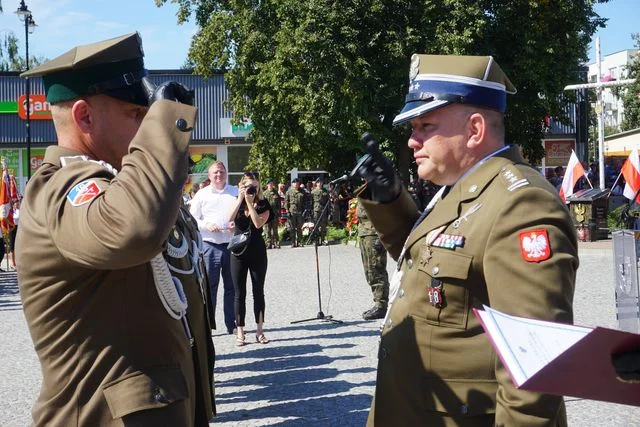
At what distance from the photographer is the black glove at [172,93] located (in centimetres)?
209

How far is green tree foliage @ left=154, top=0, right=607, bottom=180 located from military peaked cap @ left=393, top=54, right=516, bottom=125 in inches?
836

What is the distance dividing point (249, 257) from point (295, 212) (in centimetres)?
1513

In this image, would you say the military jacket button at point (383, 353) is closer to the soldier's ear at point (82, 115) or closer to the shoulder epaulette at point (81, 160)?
the shoulder epaulette at point (81, 160)

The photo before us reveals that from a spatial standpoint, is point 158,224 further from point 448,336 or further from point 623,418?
point 623,418

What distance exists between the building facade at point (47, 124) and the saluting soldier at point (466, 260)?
32.8 metres

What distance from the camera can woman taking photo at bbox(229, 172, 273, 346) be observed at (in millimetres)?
8805

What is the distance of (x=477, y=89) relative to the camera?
262cm

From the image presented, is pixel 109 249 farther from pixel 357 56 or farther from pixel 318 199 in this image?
pixel 357 56

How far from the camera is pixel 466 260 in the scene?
2.42 meters

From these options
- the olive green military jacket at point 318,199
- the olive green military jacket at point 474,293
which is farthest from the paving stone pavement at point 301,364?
the olive green military jacket at point 318,199

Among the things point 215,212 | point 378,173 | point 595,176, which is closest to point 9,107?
point 595,176

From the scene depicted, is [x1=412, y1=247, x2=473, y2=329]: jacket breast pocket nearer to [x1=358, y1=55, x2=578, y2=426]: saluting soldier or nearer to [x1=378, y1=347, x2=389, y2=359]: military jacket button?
[x1=358, y1=55, x2=578, y2=426]: saluting soldier

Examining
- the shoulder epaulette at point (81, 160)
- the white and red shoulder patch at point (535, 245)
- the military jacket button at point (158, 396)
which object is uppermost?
the shoulder epaulette at point (81, 160)

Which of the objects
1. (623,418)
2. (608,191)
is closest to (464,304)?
(623,418)
